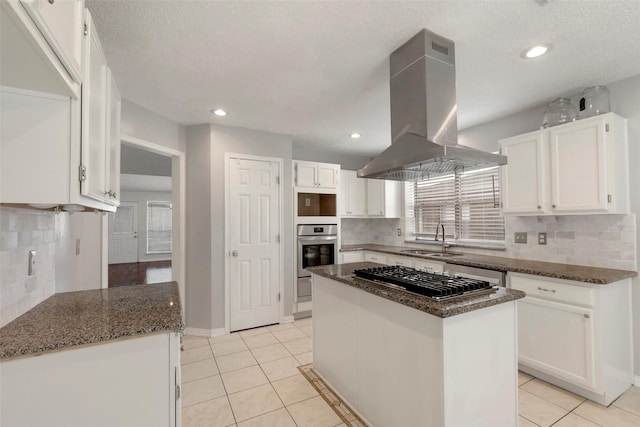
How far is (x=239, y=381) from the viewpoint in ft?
7.82

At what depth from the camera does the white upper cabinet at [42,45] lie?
0.75 m

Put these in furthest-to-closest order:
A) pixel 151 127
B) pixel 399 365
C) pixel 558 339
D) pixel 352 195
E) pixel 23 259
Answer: pixel 352 195
pixel 151 127
pixel 558 339
pixel 399 365
pixel 23 259

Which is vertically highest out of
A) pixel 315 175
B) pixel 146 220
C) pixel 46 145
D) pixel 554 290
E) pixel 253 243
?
pixel 315 175

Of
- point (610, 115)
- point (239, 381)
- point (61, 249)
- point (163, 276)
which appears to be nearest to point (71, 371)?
point (61, 249)

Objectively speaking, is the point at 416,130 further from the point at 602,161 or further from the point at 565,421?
the point at 565,421

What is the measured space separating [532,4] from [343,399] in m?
2.66

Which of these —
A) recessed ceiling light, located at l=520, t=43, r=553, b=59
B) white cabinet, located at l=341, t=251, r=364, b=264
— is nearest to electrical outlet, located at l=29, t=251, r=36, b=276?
recessed ceiling light, located at l=520, t=43, r=553, b=59

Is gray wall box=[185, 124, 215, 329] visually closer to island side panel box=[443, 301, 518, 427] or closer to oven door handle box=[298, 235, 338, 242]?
oven door handle box=[298, 235, 338, 242]

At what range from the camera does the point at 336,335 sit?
7.11 ft

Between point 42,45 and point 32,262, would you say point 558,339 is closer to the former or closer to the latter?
point 42,45

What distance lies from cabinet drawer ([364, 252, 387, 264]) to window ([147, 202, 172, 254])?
318 inches

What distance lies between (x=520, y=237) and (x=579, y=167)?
897 mm

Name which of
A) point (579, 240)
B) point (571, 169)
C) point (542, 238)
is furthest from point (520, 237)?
point (571, 169)

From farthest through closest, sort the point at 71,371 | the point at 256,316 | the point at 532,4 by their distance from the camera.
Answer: the point at 256,316, the point at 532,4, the point at 71,371
